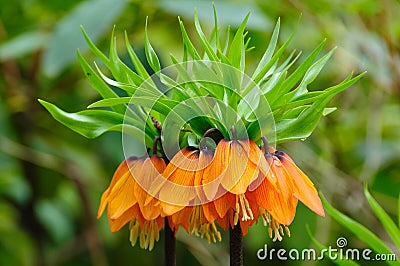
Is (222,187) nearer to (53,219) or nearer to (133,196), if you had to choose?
(133,196)

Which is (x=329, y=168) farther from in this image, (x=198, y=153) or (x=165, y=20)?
(x=198, y=153)

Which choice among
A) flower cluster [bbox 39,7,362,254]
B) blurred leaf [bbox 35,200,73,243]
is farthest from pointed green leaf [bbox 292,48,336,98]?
blurred leaf [bbox 35,200,73,243]

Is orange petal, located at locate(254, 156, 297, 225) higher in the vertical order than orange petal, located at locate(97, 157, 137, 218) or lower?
lower

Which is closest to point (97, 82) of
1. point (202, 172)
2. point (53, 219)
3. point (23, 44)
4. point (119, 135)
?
point (202, 172)

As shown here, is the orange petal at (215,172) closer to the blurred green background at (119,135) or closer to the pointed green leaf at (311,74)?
the pointed green leaf at (311,74)

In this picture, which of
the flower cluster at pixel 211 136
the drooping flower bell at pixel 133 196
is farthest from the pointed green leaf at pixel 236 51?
the drooping flower bell at pixel 133 196

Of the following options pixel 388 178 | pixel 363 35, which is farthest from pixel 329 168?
pixel 363 35

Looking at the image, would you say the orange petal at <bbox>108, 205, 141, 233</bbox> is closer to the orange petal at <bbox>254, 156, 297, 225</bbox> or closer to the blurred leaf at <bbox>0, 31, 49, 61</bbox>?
the orange petal at <bbox>254, 156, 297, 225</bbox>
